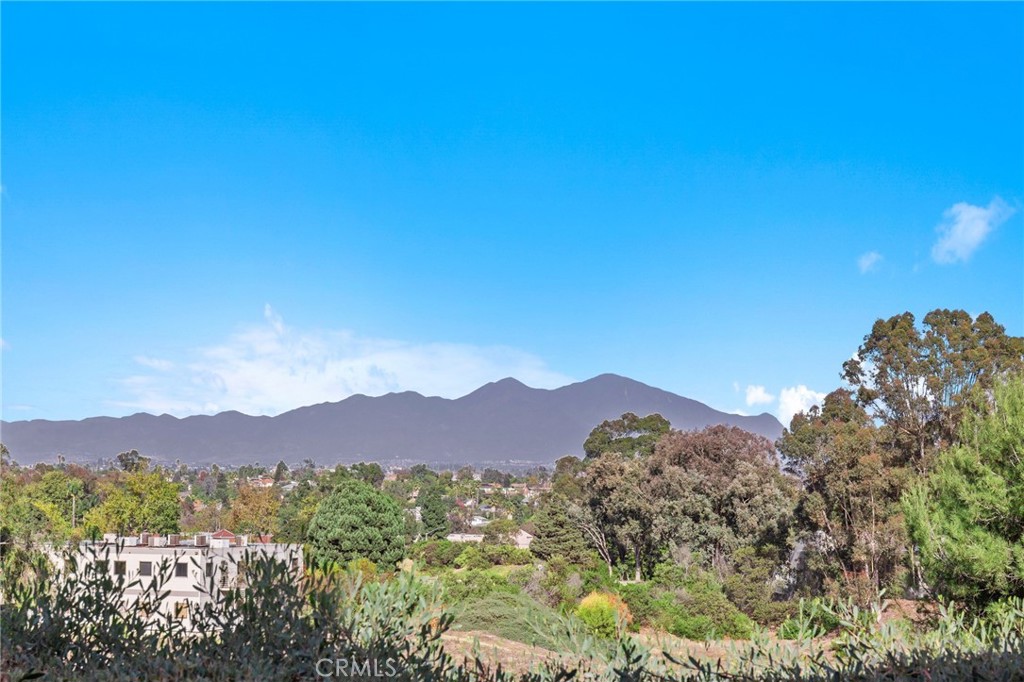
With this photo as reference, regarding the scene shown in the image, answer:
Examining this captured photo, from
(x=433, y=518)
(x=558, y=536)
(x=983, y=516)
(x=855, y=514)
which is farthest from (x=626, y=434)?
(x=983, y=516)

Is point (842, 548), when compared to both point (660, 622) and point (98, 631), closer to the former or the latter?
point (660, 622)

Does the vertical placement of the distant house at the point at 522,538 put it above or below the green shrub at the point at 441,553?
below

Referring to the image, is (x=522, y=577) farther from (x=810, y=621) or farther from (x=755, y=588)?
(x=810, y=621)

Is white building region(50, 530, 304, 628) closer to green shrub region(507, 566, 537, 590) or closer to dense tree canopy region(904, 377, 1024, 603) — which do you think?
dense tree canopy region(904, 377, 1024, 603)

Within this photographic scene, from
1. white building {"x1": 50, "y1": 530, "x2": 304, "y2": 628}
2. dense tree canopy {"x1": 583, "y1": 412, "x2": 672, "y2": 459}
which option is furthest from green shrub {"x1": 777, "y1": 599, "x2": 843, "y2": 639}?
dense tree canopy {"x1": 583, "y1": 412, "x2": 672, "y2": 459}

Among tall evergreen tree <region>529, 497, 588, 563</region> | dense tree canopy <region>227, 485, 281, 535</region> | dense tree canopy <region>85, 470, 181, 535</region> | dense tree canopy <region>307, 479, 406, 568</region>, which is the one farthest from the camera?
dense tree canopy <region>227, 485, 281, 535</region>

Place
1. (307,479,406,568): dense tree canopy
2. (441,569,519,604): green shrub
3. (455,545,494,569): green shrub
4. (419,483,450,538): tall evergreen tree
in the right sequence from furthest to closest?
(419,483,450,538): tall evergreen tree, (455,545,494,569): green shrub, (307,479,406,568): dense tree canopy, (441,569,519,604): green shrub

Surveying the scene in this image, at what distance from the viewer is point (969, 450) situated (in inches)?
366

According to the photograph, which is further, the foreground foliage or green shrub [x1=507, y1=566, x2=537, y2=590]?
green shrub [x1=507, y1=566, x2=537, y2=590]

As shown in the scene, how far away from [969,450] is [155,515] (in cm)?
3188

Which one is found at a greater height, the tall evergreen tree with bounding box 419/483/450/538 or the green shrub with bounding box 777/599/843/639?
the green shrub with bounding box 777/599/843/639

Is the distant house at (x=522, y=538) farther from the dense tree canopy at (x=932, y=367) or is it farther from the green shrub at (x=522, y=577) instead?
the dense tree canopy at (x=932, y=367)

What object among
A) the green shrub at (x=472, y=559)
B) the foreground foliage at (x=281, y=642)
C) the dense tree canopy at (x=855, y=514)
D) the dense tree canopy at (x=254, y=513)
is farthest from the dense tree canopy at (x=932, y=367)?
the dense tree canopy at (x=254, y=513)

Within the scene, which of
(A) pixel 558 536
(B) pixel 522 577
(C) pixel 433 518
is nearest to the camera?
(B) pixel 522 577
